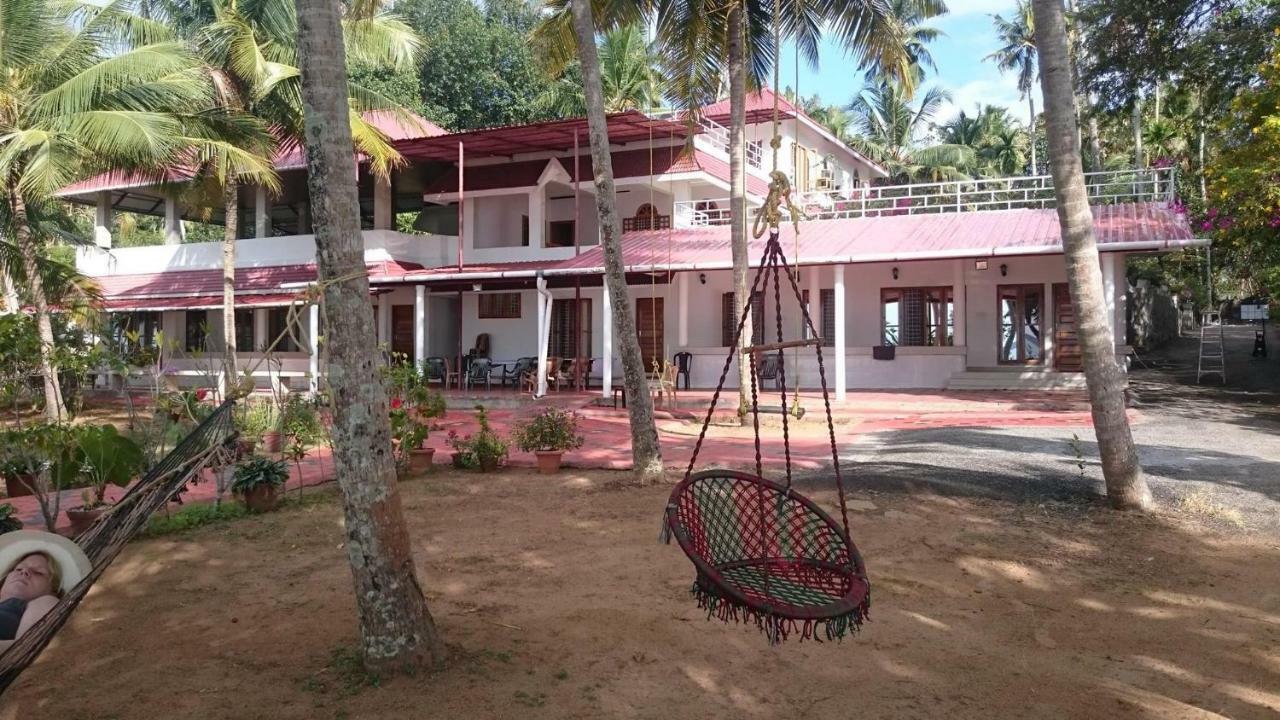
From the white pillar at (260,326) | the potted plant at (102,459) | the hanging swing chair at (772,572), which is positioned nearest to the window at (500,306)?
the white pillar at (260,326)

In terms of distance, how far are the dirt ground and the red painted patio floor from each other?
246 centimetres

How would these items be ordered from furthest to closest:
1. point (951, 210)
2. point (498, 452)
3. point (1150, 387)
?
point (951, 210) → point (1150, 387) → point (498, 452)

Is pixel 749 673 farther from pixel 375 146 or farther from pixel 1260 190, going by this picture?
pixel 375 146

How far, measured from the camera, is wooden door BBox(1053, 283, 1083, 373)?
17094 mm

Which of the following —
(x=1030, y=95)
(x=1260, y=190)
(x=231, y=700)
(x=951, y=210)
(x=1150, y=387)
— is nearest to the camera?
(x=231, y=700)

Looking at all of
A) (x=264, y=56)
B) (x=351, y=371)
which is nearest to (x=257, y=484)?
(x=351, y=371)

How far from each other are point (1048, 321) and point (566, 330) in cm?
1036

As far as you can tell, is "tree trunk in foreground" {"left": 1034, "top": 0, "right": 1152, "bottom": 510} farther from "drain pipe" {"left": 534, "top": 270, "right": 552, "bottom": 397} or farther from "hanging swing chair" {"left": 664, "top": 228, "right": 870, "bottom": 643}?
"drain pipe" {"left": 534, "top": 270, "right": 552, "bottom": 397}

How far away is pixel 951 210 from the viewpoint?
59.0ft

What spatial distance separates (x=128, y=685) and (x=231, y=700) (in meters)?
0.61

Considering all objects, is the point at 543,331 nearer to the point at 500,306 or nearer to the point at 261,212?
the point at 500,306

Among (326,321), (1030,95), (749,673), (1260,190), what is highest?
(1030,95)

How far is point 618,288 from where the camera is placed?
838 cm

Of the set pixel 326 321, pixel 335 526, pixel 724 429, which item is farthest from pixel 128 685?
pixel 724 429
